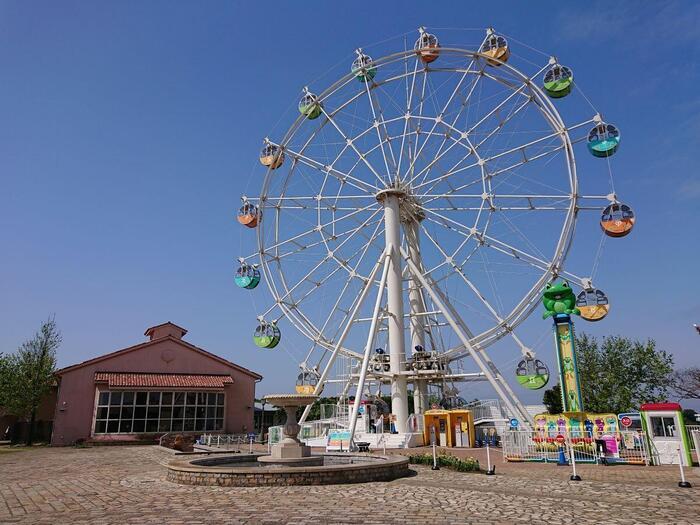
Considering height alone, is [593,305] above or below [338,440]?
above

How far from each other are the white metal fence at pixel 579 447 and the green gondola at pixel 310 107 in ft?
62.0

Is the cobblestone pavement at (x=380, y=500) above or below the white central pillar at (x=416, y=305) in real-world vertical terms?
below

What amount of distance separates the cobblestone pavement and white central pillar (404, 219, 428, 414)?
1262 centimetres

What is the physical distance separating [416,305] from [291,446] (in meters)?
15.5

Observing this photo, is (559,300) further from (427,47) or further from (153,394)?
(153,394)

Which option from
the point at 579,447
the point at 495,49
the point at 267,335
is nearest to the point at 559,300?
the point at 579,447

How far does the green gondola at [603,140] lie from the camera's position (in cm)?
2125

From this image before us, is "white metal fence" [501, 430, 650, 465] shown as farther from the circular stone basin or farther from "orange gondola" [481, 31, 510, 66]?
"orange gondola" [481, 31, 510, 66]

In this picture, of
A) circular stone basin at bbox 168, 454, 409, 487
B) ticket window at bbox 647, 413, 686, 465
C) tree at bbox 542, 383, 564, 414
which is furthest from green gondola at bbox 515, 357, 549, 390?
tree at bbox 542, 383, 564, 414

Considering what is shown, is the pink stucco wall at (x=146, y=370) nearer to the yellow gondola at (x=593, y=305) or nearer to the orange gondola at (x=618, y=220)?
the yellow gondola at (x=593, y=305)

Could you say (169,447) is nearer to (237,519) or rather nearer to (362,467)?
(362,467)

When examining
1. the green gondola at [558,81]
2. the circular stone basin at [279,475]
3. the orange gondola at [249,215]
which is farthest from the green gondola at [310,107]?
the circular stone basin at [279,475]

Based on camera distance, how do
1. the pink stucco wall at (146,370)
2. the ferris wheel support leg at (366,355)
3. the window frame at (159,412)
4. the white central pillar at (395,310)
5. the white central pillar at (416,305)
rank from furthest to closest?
1. the window frame at (159,412)
2. the pink stucco wall at (146,370)
3. the white central pillar at (416,305)
4. the white central pillar at (395,310)
5. the ferris wheel support leg at (366,355)

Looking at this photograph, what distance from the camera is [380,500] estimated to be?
9.24 meters
